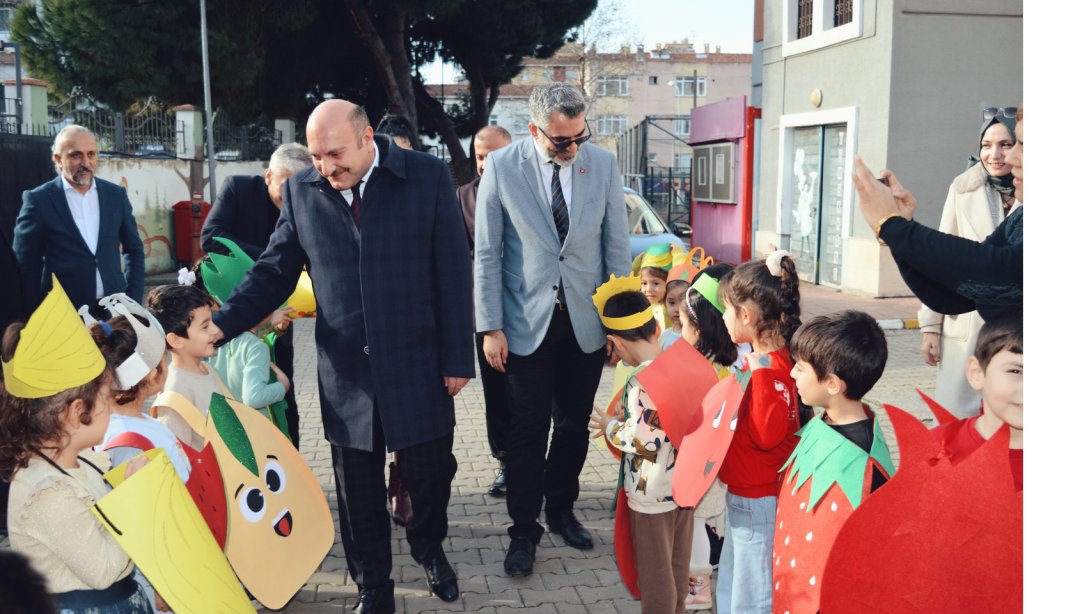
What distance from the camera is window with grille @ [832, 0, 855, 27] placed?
15.2 metres

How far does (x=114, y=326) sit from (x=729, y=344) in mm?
2259

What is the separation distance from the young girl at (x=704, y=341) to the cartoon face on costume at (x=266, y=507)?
1.46 m

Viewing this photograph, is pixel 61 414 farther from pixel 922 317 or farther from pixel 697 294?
pixel 922 317

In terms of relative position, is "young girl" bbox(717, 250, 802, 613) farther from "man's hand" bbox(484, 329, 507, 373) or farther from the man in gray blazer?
"man's hand" bbox(484, 329, 507, 373)

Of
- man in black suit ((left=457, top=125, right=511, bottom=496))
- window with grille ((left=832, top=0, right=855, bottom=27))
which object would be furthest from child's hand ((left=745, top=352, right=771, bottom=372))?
window with grille ((left=832, top=0, right=855, bottom=27))

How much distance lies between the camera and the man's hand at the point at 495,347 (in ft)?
13.9

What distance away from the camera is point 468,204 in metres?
5.80

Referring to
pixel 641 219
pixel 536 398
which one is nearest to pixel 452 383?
pixel 536 398

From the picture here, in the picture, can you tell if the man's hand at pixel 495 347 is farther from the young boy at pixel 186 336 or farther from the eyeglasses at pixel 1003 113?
the eyeglasses at pixel 1003 113

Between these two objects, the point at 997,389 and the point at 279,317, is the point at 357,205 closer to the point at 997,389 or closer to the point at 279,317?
the point at 279,317

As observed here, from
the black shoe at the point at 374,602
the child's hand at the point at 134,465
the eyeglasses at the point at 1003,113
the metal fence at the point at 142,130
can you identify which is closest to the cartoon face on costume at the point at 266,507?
the black shoe at the point at 374,602

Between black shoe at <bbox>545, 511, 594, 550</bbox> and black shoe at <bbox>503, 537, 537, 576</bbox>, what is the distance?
0.28 meters

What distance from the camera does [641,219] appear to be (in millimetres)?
12891
